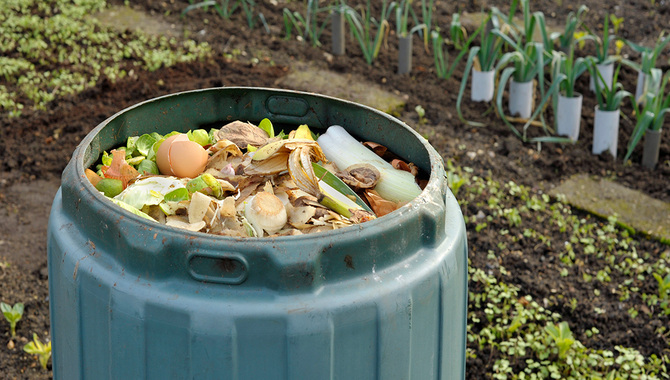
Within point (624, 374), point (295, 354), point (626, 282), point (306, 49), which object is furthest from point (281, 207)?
point (306, 49)

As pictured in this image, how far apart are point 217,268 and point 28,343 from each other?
1.53 metres

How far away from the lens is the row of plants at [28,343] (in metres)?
2.28

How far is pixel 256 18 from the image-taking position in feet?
15.9

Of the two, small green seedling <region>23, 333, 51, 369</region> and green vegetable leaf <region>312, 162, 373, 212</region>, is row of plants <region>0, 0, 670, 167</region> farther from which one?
green vegetable leaf <region>312, 162, 373, 212</region>

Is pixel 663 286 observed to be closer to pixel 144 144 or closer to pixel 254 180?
pixel 254 180

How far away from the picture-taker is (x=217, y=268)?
1.15 meters

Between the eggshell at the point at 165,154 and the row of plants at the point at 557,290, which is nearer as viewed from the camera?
the eggshell at the point at 165,154

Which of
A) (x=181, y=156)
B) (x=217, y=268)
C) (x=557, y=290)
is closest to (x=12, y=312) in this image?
(x=181, y=156)

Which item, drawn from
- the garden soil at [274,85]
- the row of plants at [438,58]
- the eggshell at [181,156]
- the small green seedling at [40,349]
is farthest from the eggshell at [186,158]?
the row of plants at [438,58]

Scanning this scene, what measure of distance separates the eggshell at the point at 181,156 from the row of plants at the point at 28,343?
1021 mm

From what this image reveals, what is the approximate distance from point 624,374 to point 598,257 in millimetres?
617

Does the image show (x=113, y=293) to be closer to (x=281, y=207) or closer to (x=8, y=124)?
(x=281, y=207)

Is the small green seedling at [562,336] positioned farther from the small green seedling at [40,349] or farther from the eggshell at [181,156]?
the small green seedling at [40,349]

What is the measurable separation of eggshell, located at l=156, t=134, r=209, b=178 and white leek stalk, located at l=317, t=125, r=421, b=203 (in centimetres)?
28
